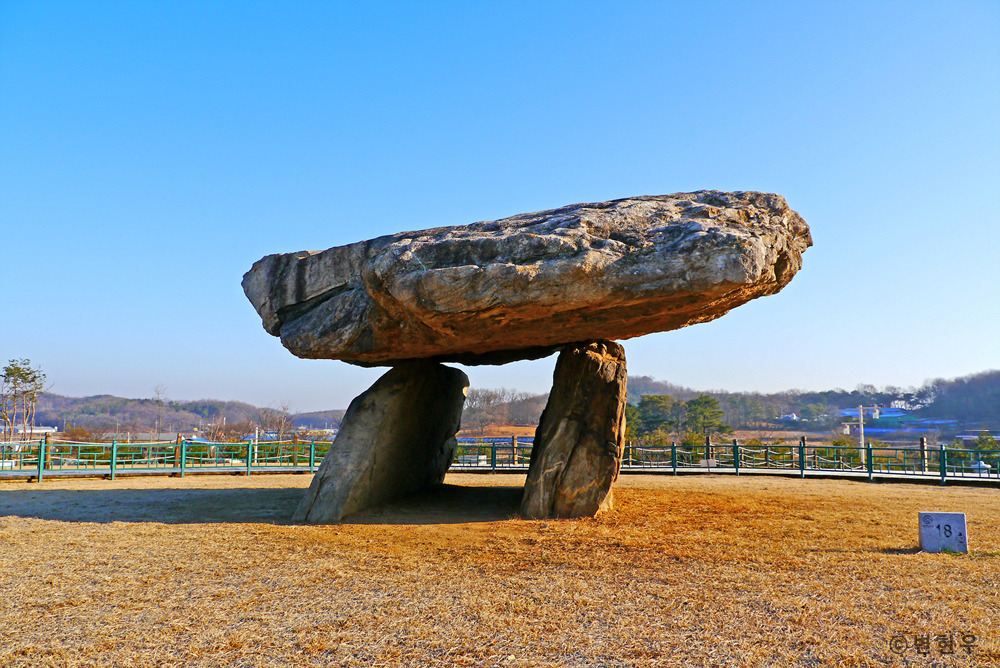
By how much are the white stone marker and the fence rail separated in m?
9.46

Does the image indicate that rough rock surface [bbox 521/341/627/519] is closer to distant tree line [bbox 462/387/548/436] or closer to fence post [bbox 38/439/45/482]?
fence post [bbox 38/439/45/482]

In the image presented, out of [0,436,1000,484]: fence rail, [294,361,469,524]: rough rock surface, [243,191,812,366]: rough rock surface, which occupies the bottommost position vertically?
[0,436,1000,484]: fence rail

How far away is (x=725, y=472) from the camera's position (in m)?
18.2

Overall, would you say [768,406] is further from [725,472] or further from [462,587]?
[462,587]

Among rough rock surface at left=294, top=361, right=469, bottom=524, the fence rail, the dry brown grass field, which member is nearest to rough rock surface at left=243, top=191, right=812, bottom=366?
rough rock surface at left=294, top=361, right=469, bottom=524

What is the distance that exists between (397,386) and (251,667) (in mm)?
6537

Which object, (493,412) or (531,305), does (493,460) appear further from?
(493,412)

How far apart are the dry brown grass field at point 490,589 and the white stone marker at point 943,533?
192 millimetres

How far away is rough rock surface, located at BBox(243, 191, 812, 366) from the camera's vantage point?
7.07m

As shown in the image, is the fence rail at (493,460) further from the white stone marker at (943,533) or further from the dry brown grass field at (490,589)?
the white stone marker at (943,533)

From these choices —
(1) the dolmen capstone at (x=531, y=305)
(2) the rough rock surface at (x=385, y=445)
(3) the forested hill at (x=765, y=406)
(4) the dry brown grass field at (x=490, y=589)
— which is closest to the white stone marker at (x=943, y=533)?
(4) the dry brown grass field at (x=490, y=589)

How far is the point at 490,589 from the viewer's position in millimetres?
5211

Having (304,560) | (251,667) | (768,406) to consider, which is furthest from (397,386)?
(768,406)

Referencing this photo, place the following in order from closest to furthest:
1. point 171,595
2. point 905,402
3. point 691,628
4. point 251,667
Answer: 1. point 251,667
2. point 691,628
3. point 171,595
4. point 905,402
